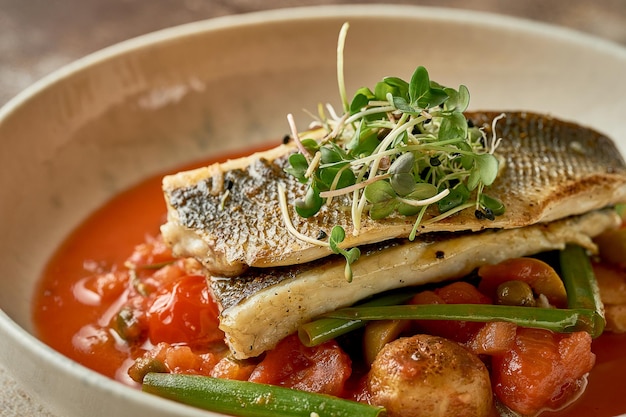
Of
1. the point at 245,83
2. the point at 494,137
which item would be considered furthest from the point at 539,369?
the point at 245,83

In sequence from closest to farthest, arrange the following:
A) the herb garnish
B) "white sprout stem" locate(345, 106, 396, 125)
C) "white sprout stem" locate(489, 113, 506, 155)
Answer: the herb garnish
"white sprout stem" locate(345, 106, 396, 125)
"white sprout stem" locate(489, 113, 506, 155)

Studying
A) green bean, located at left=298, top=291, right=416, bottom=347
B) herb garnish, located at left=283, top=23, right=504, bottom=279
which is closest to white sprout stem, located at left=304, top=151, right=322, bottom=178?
herb garnish, located at left=283, top=23, right=504, bottom=279

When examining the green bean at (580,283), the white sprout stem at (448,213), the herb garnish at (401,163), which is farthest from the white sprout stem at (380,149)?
the green bean at (580,283)

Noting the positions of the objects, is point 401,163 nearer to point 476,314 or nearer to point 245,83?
point 476,314

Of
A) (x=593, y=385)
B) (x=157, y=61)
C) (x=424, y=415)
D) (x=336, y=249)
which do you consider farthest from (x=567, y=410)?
(x=157, y=61)

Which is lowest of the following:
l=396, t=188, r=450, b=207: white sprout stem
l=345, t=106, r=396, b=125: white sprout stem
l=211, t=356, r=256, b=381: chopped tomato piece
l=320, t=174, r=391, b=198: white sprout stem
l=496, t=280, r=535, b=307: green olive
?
l=211, t=356, r=256, b=381: chopped tomato piece

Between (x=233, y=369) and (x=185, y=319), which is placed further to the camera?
(x=185, y=319)

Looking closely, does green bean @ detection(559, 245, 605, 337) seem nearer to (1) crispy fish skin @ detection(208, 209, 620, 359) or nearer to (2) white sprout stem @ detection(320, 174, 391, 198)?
(1) crispy fish skin @ detection(208, 209, 620, 359)
